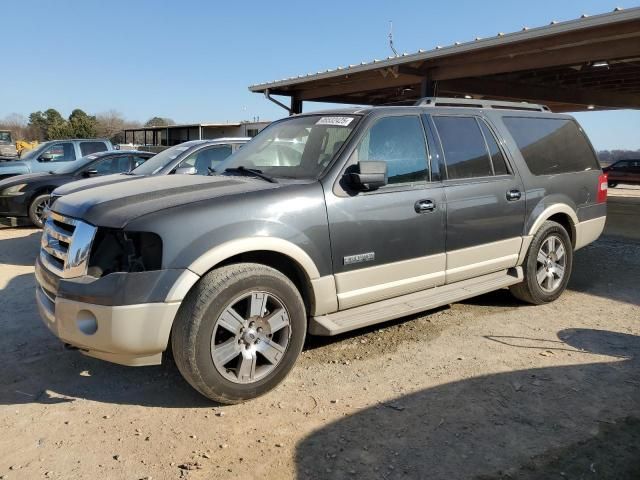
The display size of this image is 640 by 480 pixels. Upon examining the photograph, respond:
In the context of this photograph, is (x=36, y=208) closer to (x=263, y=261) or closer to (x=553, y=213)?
(x=263, y=261)

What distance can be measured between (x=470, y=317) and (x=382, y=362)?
4.74ft

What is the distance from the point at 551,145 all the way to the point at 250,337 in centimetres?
385

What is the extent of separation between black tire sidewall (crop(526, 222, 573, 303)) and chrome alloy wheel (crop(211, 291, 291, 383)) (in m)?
2.83

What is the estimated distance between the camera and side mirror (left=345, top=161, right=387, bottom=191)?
363 cm

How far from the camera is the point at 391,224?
3906 mm

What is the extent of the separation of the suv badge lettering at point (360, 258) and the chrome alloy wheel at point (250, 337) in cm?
60

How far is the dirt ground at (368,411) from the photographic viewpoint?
8.82ft

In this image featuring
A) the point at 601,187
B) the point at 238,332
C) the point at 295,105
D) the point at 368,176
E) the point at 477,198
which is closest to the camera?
the point at 238,332

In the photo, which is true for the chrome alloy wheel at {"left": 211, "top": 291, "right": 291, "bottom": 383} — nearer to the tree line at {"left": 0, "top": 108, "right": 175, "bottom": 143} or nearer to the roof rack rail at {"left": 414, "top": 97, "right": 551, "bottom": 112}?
the roof rack rail at {"left": 414, "top": 97, "right": 551, "bottom": 112}

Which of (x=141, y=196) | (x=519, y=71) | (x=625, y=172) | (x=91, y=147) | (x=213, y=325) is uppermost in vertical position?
(x=519, y=71)

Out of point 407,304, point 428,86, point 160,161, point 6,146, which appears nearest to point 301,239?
point 407,304

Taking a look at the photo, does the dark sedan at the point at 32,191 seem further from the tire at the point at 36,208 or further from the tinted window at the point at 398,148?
the tinted window at the point at 398,148

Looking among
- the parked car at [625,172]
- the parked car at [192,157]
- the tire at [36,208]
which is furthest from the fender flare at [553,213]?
the parked car at [625,172]

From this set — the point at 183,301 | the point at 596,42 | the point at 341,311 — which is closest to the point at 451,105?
the point at 341,311
